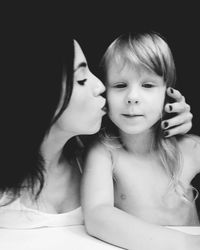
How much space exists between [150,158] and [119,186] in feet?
0.41

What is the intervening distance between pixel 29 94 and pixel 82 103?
137 millimetres

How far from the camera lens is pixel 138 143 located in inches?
45.3

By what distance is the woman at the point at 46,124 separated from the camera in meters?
0.95

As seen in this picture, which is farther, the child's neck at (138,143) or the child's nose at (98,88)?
the child's neck at (138,143)

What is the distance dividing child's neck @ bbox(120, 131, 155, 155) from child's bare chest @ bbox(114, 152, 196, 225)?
0.04 metres

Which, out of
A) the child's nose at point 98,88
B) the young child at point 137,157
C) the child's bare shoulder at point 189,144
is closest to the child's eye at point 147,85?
the young child at point 137,157

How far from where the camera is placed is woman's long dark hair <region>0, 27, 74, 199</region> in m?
0.94

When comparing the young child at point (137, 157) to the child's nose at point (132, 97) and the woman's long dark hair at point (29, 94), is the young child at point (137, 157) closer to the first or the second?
the child's nose at point (132, 97)

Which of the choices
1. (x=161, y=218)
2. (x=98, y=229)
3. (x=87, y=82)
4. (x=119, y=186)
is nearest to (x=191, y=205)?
(x=161, y=218)

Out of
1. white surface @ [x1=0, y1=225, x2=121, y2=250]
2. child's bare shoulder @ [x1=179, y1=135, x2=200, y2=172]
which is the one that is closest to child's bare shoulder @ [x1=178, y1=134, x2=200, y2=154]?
child's bare shoulder @ [x1=179, y1=135, x2=200, y2=172]

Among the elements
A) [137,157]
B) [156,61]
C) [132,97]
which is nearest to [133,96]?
[132,97]

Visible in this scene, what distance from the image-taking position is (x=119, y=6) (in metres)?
1.14

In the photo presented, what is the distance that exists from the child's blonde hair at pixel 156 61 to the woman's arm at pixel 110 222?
0.39 feet

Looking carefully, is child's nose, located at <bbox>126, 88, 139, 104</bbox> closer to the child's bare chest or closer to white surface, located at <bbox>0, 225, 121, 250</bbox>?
the child's bare chest
